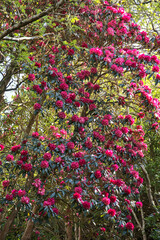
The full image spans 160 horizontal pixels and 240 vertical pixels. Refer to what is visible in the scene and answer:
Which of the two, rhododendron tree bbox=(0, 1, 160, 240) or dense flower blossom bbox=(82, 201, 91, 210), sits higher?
rhododendron tree bbox=(0, 1, 160, 240)

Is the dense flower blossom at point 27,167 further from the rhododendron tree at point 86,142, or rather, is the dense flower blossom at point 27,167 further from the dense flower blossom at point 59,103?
the dense flower blossom at point 59,103

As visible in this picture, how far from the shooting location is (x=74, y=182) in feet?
9.81

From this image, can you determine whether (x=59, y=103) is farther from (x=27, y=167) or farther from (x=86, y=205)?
(x=86, y=205)

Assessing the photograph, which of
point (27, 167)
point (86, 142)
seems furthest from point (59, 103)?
point (27, 167)

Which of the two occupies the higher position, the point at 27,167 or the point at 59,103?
the point at 59,103

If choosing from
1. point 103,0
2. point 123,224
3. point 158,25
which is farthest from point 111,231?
point 158,25

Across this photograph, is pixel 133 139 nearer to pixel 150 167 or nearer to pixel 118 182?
pixel 118 182

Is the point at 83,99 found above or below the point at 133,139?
above

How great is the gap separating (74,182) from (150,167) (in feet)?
11.1

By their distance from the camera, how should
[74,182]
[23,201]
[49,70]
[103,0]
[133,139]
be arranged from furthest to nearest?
[103,0] < [133,139] < [49,70] < [74,182] < [23,201]

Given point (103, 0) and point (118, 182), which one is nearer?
point (118, 182)

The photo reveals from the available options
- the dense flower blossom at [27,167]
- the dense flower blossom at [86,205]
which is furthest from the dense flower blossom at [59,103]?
the dense flower blossom at [86,205]

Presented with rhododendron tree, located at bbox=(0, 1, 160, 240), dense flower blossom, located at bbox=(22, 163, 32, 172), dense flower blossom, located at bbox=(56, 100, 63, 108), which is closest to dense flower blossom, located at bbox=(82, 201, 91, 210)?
rhododendron tree, located at bbox=(0, 1, 160, 240)

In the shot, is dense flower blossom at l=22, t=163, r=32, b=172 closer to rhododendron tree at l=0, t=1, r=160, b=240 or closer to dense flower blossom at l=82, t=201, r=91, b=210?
rhododendron tree at l=0, t=1, r=160, b=240
